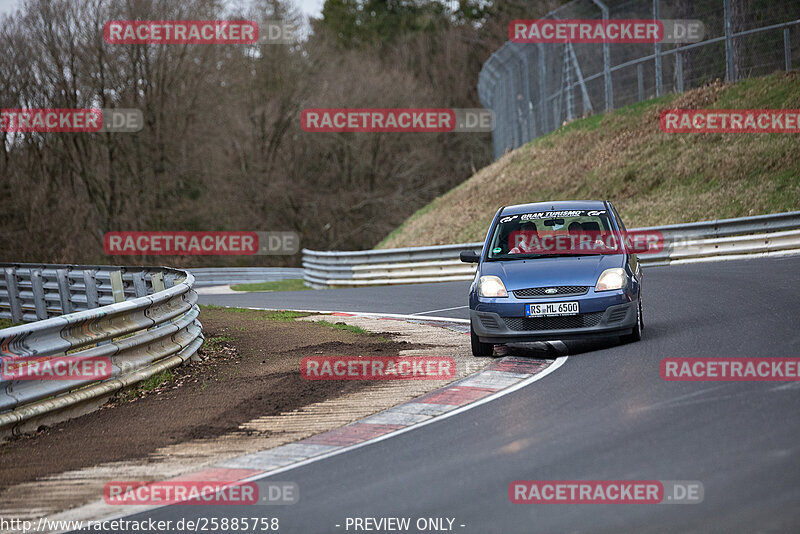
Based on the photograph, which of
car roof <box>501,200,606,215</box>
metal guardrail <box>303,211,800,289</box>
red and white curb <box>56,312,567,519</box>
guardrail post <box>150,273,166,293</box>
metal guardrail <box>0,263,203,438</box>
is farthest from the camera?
metal guardrail <box>303,211,800,289</box>

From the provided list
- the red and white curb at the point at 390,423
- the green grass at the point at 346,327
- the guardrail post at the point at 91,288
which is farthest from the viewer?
the guardrail post at the point at 91,288

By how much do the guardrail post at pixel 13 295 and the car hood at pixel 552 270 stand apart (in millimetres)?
11505

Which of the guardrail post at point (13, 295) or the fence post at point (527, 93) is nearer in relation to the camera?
the guardrail post at point (13, 295)

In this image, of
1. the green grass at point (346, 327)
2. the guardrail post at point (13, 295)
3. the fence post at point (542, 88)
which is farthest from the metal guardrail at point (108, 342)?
the fence post at point (542, 88)

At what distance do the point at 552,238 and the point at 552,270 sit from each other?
1058mm

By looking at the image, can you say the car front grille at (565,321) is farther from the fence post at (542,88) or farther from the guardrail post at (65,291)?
the fence post at (542,88)

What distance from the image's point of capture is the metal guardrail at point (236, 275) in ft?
131

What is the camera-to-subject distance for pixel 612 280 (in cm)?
1008

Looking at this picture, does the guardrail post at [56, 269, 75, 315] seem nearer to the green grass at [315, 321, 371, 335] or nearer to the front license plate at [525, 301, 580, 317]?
the green grass at [315, 321, 371, 335]

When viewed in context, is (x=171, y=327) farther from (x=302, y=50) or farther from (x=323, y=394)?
(x=302, y=50)

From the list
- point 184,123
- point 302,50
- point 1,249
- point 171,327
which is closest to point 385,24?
point 302,50

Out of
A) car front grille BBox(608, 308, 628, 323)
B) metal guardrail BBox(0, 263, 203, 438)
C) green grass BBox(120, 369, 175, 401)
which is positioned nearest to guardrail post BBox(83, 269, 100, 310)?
metal guardrail BBox(0, 263, 203, 438)

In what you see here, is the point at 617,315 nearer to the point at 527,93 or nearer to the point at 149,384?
the point at 149,384

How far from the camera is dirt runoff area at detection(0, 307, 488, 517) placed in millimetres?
6660
